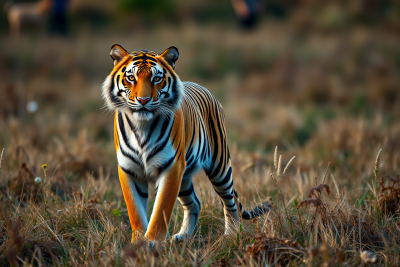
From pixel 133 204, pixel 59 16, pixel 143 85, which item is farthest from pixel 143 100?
pixel 59 16

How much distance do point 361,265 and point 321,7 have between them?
2041 centimetres

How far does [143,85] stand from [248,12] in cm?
1790

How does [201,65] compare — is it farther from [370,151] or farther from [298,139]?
[370,151]

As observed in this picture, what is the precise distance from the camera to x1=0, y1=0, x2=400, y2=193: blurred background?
6.86 meters

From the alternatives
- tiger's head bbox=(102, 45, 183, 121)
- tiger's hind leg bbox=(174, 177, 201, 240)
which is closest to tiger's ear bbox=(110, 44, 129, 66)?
tiger's head bbox=(102, 45, 183, 121)

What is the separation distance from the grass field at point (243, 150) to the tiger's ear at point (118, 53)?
105cm

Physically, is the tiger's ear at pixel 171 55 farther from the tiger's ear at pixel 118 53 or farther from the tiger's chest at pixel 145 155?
the tiger's chest at pixel 145 155

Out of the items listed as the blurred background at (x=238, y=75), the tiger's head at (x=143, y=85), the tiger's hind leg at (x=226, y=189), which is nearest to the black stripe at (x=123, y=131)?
the tiger's head at (x=143, y=85)

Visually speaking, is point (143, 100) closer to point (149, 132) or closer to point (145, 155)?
point (149, 132)

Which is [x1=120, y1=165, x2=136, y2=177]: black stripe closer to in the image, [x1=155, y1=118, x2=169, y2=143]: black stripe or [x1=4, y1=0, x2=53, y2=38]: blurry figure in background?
[x1=155, y1=118, x2=169, y2=143]: black stripe

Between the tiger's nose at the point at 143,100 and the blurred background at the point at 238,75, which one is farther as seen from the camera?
the blurred background at the point at 238,75

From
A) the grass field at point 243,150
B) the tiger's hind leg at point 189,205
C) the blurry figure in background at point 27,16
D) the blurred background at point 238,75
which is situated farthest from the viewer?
the blurry figure in background at point 27,16

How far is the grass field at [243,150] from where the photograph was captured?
3070 mm

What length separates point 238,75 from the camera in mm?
14445
